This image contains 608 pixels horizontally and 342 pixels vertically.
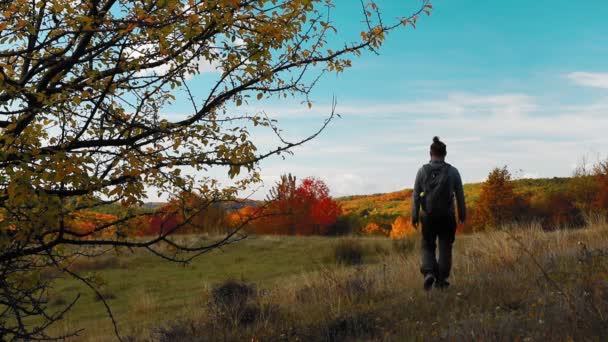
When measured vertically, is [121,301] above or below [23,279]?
below

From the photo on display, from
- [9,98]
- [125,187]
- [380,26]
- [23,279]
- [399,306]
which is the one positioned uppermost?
[380,26]

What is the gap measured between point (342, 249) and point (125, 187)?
16108 mm

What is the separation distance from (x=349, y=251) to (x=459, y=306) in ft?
43.1

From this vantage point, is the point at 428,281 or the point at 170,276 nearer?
the point at 428,281

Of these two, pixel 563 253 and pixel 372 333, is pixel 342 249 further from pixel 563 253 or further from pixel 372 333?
pixel 372 333

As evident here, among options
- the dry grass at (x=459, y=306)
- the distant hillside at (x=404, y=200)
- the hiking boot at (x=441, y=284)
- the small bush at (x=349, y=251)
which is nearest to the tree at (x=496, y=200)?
the distant hillside at (x=404, y=200)

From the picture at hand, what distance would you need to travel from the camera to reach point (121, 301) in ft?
51.2

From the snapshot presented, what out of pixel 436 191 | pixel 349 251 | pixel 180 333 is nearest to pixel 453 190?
pixel 436 191

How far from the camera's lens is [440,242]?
8.20 metres

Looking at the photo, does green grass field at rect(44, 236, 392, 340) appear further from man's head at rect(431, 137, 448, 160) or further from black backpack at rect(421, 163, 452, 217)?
man's head at rect(431, 137, 448, 160)

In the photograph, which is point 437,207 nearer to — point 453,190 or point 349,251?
point 453,190

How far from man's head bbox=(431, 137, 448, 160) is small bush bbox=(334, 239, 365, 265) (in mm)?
11860

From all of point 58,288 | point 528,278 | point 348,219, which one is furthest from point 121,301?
point 348,219

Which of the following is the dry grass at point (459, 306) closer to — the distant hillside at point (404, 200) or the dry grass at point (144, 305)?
the dry grass at point (144, 305)
